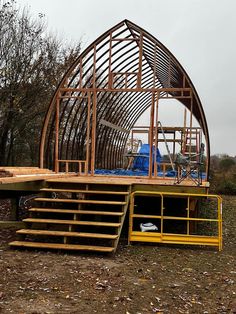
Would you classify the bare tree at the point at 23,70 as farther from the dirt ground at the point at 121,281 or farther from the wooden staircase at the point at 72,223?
the dirt ground at the point at 121,281

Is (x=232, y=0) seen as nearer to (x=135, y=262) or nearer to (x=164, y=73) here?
(x=164, y=73)

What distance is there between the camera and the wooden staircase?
6.86 meters

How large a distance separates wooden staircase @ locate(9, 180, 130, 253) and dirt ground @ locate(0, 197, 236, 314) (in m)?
0.23

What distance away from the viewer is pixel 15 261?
238 inches

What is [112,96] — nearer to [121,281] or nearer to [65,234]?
[65,234]

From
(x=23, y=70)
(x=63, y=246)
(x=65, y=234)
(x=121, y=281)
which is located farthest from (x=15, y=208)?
(x=23, y=70)

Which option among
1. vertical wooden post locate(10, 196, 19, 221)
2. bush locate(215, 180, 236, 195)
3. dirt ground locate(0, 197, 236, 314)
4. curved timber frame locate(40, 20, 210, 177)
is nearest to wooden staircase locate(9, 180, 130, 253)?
dirt ground locate(0, 197, 236, 314)

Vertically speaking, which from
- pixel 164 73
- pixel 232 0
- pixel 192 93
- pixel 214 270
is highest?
pixel 232 0

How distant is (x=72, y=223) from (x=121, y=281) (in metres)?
2.22

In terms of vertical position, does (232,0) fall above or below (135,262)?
above

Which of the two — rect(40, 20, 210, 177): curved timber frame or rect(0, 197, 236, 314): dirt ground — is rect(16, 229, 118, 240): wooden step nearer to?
rect(0, 197, 236, 314): dirt ground

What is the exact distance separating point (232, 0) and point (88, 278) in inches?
352

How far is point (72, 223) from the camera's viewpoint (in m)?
7.21

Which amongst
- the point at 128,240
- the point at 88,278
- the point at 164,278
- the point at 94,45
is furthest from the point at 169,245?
the point at 94,45
